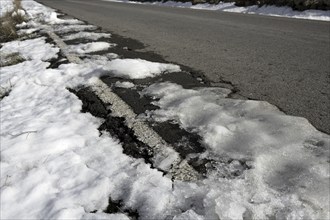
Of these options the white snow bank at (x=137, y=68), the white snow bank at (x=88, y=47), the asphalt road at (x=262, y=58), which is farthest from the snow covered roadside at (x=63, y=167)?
the white snow bank at (x=88, y=47)

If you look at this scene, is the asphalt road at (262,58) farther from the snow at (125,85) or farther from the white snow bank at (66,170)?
the white snow bank at (66,170)

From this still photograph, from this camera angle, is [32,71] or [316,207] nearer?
[316,207]

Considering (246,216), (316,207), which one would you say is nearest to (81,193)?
(246,216)

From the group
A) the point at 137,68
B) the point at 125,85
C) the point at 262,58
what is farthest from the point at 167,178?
the point at 262,58

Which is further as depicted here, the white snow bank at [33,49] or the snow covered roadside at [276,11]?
the snow covered roadside at [276,11]

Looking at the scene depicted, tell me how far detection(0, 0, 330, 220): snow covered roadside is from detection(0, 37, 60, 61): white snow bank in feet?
7.86

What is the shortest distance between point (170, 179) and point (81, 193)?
519 mm

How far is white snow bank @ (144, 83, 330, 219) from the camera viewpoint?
5.80ft

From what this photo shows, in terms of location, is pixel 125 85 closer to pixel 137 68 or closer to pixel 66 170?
pixel 137 68

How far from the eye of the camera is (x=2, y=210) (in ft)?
Answer: 6.82

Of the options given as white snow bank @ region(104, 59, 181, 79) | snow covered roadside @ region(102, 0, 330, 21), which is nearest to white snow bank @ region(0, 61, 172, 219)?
white snow bank @ region(104, 59, 181, 79)

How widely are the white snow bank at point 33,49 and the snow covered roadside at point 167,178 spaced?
2397 millimetres

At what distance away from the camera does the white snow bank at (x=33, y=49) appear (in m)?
5.72

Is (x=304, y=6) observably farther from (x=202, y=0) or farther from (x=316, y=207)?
(x=316, y=207)
